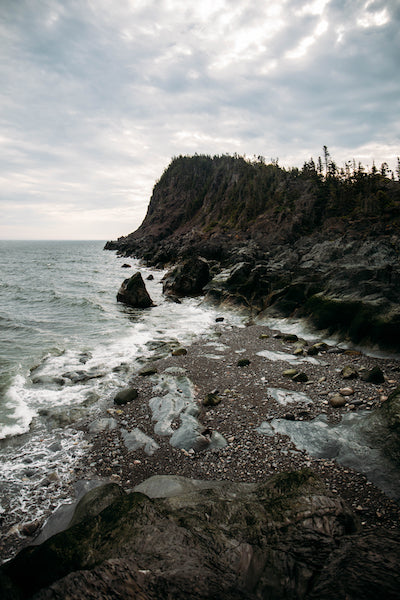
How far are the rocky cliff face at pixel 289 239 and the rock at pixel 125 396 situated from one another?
337 inches

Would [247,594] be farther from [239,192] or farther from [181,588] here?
[239,192]

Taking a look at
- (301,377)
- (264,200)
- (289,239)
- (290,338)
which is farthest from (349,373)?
(264,200)

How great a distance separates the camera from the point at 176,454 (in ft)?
20.1

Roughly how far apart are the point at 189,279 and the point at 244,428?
21.2 m

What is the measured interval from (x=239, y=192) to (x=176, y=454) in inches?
3378

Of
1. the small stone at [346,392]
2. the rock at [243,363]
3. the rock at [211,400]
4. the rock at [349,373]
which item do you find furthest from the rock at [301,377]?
the rock at [211,400]

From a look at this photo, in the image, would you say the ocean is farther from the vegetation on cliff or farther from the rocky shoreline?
the vegetation on cliff

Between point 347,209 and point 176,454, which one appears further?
point 347,209

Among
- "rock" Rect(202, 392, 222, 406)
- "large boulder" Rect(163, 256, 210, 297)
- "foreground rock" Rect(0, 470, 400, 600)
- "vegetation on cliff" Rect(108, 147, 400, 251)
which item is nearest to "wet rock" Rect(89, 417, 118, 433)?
"rock" Rect(202, 392, 222, 406)

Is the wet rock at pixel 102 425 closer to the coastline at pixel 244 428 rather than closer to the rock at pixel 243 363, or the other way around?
the coastline at pixel 244 428

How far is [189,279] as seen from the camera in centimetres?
2716

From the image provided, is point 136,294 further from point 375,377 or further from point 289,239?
point 289,239

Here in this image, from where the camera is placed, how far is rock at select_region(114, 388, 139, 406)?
8.52m

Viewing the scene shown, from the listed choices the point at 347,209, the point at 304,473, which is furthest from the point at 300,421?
the point at 347,209
